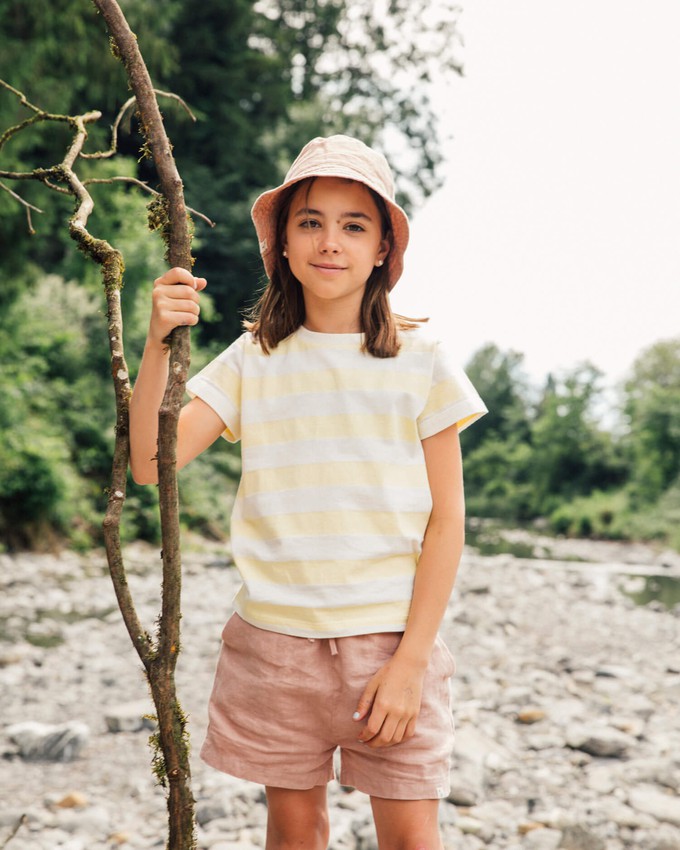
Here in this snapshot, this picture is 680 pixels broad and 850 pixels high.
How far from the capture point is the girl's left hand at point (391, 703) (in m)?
1.60

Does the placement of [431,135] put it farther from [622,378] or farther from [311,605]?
[311,605]

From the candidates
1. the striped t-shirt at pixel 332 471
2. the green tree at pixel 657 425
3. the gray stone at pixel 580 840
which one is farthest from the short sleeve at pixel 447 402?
the green tree at pixel 657 425

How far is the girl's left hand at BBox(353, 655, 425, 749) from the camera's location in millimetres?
1598

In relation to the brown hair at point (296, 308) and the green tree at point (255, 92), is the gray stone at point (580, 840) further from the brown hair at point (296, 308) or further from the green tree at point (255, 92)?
the green tree at point (255, 92)

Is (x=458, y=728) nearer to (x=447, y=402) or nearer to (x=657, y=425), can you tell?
(x=447, y=402)

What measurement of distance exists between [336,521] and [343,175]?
0.70 metres

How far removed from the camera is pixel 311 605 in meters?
1.66

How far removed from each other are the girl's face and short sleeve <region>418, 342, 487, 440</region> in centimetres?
26

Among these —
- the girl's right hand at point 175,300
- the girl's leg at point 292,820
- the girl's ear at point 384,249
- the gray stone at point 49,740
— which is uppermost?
the girl's ear at point 384,249

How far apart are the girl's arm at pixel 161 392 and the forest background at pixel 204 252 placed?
6.4 inches

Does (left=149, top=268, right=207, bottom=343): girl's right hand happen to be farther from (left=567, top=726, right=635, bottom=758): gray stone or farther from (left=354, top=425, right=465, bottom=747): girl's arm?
(left=567, top=726, right=635, bottom=758): gray stone

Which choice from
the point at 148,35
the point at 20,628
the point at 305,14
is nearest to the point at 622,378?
the point at 305,14

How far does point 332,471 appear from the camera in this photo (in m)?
1.73

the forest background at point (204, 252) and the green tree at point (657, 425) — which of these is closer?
the forest background at point (204, 252)
